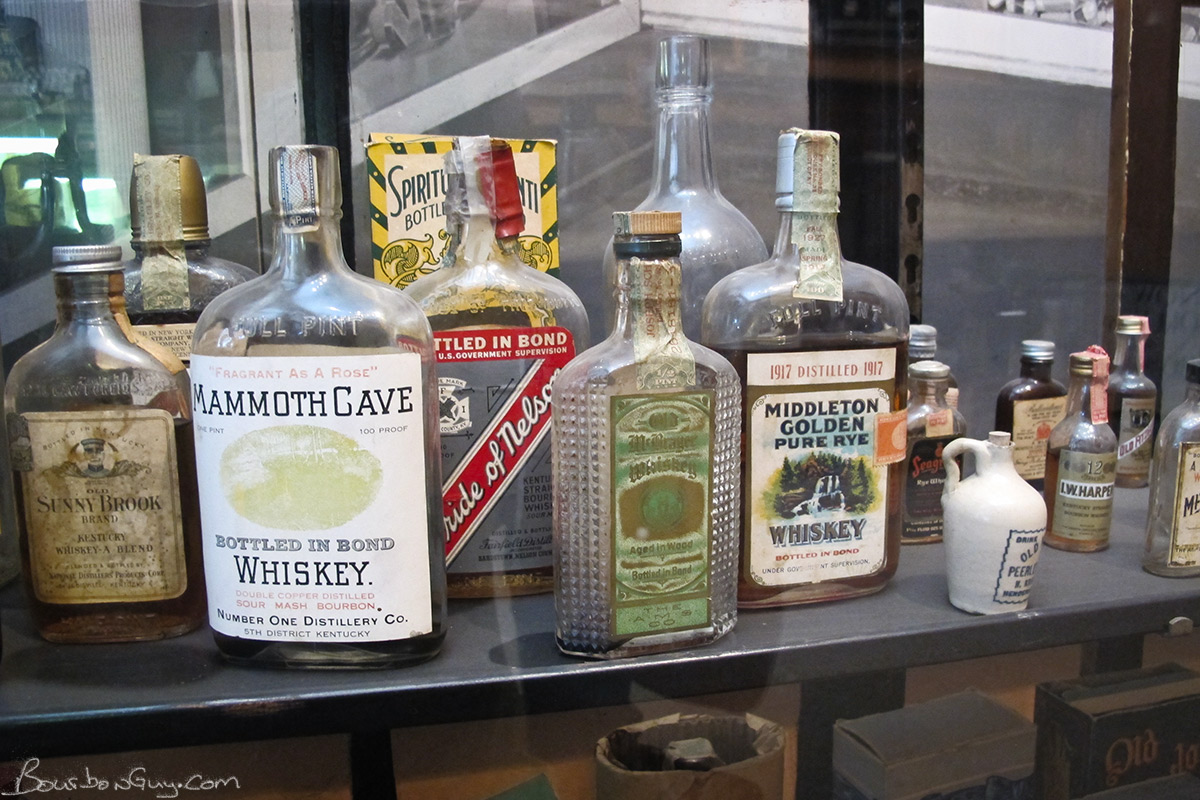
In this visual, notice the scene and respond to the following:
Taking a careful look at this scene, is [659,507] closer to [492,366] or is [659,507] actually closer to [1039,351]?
[492,366]

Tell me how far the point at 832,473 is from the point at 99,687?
1.67ft

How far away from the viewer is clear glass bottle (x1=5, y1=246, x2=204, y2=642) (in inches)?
24.5

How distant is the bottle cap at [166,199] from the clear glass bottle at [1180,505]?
2.58ft

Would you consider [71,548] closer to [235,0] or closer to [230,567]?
[230,567]

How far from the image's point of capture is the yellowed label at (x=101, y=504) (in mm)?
621

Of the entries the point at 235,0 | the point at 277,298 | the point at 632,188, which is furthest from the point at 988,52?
the point at 277,298

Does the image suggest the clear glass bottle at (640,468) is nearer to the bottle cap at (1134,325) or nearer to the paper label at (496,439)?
the paper label at (496,439)

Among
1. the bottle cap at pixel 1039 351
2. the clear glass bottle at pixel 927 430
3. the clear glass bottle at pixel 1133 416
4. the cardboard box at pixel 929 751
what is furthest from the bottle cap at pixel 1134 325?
the cardboard box at pixel 929 751

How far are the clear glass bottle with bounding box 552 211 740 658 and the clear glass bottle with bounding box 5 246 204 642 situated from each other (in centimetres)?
26

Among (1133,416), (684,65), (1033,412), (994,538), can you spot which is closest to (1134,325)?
(1133,416)

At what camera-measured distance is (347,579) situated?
0.59 meters

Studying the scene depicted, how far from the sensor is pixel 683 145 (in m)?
0.79

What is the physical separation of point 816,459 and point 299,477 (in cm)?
36

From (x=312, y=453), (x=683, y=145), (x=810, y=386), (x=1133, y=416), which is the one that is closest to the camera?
(x=312, y=453)
